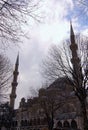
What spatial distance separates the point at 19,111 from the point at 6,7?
6351 centimetres

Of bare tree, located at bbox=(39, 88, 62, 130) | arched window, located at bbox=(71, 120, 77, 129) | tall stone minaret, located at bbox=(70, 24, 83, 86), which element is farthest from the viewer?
arched window, located at bbox=(71, 120, 77, 129)

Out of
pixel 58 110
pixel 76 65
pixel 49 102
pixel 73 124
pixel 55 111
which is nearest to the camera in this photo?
pixel 76 65

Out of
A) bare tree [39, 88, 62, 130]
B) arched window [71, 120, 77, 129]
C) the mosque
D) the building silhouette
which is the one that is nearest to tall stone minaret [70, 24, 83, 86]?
Answer: the building silhouette

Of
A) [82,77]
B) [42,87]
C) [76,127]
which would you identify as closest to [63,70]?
[82,77]

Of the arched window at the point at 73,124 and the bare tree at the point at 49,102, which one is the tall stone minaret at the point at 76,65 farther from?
the arched window at the point at 73,124

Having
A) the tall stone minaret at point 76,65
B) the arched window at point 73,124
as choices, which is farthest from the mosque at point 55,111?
the tall stone minaret at point 76,65

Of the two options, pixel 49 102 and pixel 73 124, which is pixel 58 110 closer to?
pixel 73 124

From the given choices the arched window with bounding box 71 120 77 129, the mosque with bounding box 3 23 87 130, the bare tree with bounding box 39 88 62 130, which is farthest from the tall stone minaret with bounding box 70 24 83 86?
the arched window with bounding box 71 120 77 129

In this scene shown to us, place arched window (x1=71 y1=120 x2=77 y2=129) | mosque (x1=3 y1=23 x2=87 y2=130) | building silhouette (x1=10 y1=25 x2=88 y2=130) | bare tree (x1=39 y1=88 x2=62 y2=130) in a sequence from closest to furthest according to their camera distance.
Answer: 1. building silhouette (x1=10 y1=25 x2=88 y2=130)
2. bare tree (x1=39 y1=88 x2=62 y2=130)
3. mosque (x1=3 y1=23 x2=87 y2=130)
4. arched window (x1=71 y1=120 x2=77 y2=129)

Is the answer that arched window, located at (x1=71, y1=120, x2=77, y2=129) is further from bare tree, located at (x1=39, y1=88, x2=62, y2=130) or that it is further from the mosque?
bare tree, located at (x1=39, y1=88, x2=62, y2=130)

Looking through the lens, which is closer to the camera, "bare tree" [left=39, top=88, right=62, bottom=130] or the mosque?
"bare tree" [left=39, top=88, right=62, bottom=130]

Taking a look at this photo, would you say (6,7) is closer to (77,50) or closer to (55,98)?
(77,50)

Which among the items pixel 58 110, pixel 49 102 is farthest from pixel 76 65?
pixel 58 110

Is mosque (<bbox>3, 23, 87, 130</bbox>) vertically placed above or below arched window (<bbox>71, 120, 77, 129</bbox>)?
above
